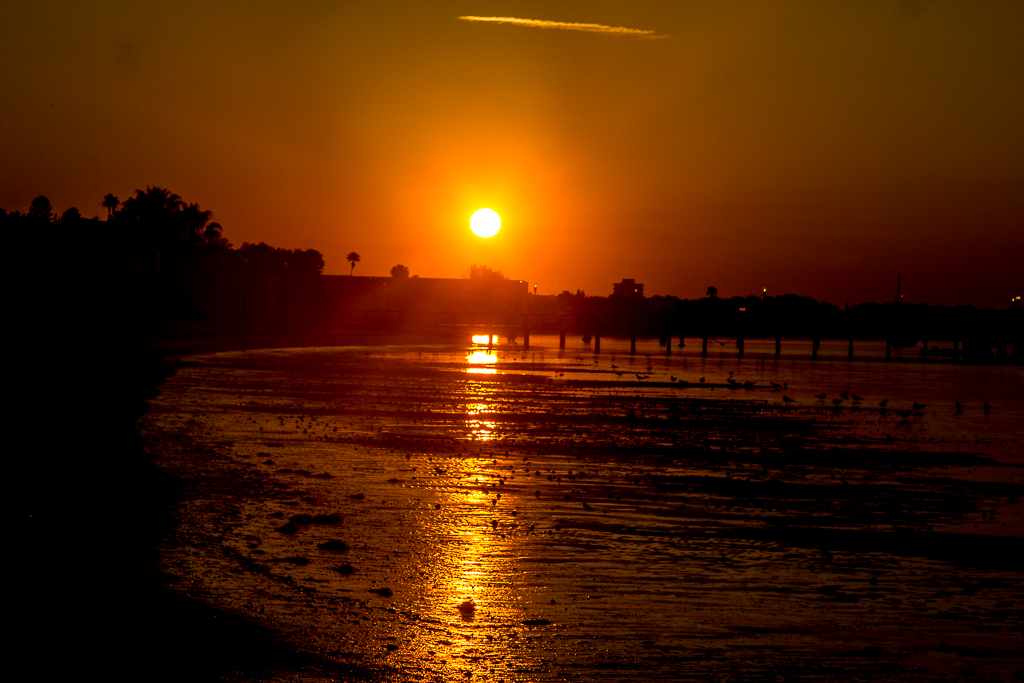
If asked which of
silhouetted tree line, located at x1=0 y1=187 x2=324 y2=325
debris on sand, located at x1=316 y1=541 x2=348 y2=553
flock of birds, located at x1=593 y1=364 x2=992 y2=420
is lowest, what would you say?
debris on sand, located at x1=316 y1=541 x2=348 y2=553

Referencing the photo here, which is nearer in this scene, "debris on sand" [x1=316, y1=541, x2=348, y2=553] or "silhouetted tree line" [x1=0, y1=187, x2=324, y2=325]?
"debris on sand" [x1=316, y1=541, x2=348, y2=553]

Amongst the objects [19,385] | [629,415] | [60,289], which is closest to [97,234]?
[60,289]

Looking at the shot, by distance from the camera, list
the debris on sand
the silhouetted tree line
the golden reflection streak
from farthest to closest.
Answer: the silhouetted tree line
the golden reflection streak
the debris on sand

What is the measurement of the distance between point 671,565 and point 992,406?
25653 millimetres

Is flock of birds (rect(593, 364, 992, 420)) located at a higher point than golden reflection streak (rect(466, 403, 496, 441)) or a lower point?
higher

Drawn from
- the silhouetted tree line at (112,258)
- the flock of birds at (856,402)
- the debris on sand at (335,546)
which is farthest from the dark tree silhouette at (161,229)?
the debris on sand at (335,546)

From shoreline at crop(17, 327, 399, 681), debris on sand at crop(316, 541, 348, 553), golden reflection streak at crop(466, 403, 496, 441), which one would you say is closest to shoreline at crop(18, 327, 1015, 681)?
shoreline at crop(17, 327, 399, 681)

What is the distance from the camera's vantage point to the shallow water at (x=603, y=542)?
635 cm

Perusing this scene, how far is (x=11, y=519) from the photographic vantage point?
29.3 ft

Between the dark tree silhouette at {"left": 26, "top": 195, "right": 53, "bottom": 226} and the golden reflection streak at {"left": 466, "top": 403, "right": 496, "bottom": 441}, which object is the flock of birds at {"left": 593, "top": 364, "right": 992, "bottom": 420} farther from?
the dark tree silhouette at {"left": 26, "top": 195, "right": 53, "bottom": 226}

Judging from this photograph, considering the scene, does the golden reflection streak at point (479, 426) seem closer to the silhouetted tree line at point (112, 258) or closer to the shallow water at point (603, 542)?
the shallow water at point (603, 542)

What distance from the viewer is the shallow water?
250 inches

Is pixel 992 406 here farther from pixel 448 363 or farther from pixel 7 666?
pixel 7 666

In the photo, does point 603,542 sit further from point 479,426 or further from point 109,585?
point 479,426
